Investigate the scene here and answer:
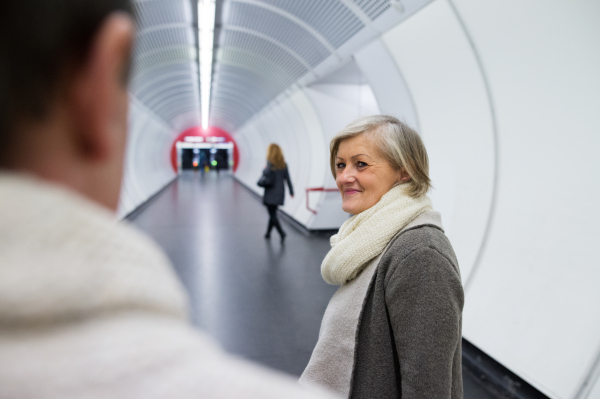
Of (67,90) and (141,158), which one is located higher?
(67,90)

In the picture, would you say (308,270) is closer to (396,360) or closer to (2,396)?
(396,360)

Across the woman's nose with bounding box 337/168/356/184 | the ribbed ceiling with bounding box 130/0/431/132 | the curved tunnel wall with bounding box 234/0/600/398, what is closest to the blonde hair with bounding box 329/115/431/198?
the woman's nose with bounding box 337/168/356/184

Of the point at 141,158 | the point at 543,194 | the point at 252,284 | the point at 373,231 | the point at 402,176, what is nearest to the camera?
the point at 373,231

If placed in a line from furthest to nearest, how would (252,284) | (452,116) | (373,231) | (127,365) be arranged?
(252,284) < (452,116) < (373,231) < (127,365)

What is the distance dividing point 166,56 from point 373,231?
11824 millimetres

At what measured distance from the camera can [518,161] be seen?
403 cm

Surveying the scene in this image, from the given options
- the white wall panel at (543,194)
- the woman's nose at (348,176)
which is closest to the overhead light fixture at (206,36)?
the white wall panel at (543,194)

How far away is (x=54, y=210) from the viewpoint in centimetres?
42

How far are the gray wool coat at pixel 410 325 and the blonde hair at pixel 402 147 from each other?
247mm

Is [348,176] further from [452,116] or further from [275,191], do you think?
[275,191]

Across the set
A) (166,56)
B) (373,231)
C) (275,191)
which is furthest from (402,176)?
(166,56)

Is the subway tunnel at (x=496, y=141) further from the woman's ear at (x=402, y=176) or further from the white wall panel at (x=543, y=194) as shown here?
the woman's ear at (x=402, y=176)

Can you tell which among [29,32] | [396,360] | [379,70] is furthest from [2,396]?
[379,70]

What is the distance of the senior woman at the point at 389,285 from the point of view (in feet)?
4.91
